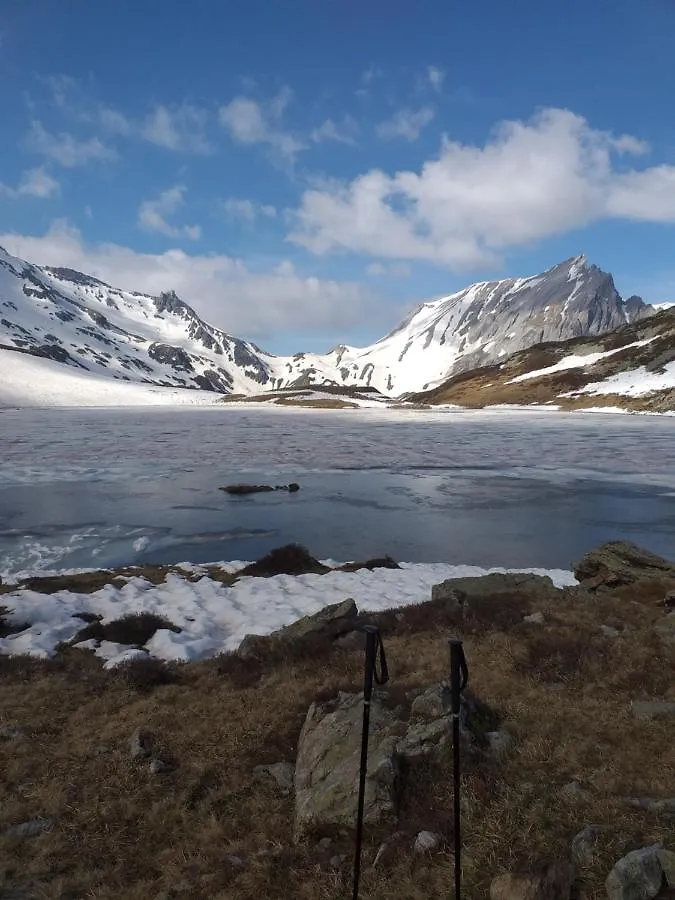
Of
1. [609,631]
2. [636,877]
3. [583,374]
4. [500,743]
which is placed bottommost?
[609,631]

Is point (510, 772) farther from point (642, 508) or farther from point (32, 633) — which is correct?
point (642, 508)

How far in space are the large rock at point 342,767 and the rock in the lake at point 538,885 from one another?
5.06 feet

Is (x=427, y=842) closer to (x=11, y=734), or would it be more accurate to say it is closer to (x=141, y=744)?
(x=141, y=744)

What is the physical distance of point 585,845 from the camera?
5.67m

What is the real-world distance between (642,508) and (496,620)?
67.2 ft

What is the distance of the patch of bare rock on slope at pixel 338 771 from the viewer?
5926 millimetres

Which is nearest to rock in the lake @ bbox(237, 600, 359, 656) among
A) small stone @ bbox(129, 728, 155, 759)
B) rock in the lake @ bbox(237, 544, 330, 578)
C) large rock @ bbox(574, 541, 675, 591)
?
small stone @ bbox(129, 728, 155, 759)

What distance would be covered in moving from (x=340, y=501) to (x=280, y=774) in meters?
25.4

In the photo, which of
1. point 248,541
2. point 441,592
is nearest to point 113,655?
point 441,592

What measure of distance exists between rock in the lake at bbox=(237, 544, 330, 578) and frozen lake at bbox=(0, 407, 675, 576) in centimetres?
207

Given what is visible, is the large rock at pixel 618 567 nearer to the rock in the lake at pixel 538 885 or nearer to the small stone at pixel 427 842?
the small stone at pixel 427 842

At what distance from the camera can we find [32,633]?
45.8ft

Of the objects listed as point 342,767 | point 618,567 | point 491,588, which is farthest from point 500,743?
point 618,567

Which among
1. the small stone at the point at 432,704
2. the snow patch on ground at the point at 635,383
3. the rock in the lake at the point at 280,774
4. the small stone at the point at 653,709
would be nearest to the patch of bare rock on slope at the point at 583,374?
the snow patch on ground at the point at 635,383
